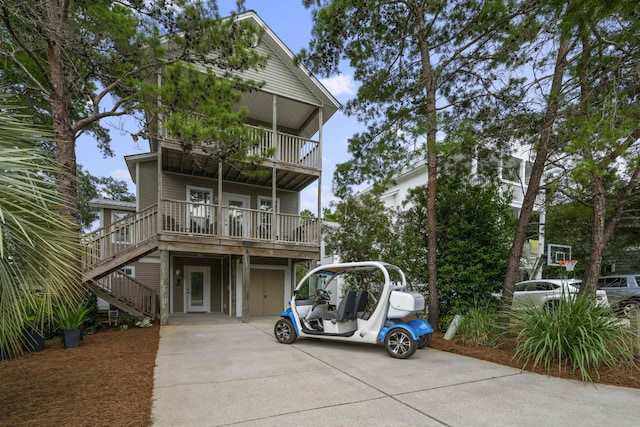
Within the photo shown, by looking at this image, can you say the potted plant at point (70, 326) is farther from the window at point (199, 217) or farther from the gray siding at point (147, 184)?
the gray siding at point (147, 184)

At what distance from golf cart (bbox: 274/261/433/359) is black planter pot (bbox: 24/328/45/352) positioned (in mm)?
4530

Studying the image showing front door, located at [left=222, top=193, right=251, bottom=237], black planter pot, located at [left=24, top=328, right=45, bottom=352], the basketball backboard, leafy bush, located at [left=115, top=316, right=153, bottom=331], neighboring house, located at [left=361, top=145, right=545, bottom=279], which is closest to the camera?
black planter pot, located at [left=24, top=328, right=45, bottom=352]

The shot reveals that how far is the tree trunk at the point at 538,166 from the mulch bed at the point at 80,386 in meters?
6.74

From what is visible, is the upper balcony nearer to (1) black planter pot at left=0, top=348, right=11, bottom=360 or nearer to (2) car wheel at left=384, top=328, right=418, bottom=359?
(1) black planter pot at left=0, top=348, right=11, bottom=360

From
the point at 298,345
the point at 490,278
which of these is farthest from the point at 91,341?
the point at 490,278

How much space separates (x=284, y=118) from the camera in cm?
1410

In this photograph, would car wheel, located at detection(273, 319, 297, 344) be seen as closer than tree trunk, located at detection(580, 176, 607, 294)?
Yes

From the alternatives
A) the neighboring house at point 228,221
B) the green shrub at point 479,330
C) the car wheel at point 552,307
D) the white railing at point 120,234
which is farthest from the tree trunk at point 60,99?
the car wheel at point 552,307

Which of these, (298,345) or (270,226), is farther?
(270,226)

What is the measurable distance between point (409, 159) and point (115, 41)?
762 cm

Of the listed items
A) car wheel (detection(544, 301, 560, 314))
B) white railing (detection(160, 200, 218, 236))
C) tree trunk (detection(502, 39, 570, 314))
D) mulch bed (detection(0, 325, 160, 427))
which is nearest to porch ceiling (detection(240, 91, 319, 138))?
white railing (detection(160, 200, 218, 236))

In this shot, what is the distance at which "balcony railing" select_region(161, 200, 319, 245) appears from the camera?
10.6 meters

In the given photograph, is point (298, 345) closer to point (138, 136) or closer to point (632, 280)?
point (138, 136)

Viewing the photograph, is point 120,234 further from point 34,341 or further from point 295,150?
point 295,150
